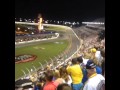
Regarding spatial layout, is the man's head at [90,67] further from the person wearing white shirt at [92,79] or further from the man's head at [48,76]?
the man's head at [48,76]

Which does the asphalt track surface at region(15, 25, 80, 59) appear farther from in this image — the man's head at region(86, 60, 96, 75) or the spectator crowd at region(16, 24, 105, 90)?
the man's head at region(86, 60, 96, 75)

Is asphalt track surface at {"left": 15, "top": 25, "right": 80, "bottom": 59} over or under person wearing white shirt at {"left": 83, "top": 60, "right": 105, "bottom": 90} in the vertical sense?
over

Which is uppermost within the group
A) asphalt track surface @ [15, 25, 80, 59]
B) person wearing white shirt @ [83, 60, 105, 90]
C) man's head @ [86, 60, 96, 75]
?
asphalt track surface @ [15, 25, 80, 59]

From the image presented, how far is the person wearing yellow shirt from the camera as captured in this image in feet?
10.0

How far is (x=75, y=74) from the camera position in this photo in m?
3.07

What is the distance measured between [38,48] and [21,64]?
240 mm

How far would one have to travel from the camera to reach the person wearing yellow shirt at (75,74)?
3.06 meters

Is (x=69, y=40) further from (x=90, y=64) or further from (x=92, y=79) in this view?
(x=92, y=79)

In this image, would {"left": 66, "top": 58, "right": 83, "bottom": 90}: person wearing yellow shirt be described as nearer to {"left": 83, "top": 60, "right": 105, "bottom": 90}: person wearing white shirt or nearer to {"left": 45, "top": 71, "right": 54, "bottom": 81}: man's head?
{"left": 83, "top": 60, "right": 105, "bottom": 90}: person wearing white shirt

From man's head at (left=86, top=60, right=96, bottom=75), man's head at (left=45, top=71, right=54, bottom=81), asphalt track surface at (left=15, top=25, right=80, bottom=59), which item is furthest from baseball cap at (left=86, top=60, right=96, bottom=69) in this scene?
man's head at (left=45, top=71, right=54, bottom=81)

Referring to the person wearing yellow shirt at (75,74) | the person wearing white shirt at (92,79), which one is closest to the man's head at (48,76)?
the person wearing yellow shirt at (75,74)

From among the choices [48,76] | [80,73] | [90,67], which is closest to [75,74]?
[80,73]
